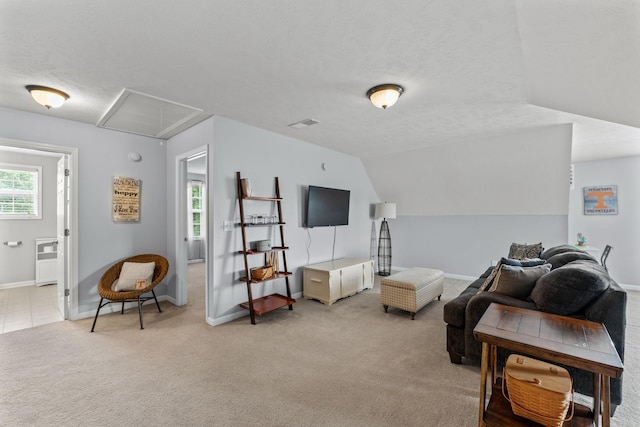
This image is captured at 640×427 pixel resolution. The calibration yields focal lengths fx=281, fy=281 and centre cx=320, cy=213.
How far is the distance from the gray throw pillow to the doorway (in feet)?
10.2

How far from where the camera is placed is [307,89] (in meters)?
2.72

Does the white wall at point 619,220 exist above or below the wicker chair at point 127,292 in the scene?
above

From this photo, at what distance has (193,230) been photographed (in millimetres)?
7887

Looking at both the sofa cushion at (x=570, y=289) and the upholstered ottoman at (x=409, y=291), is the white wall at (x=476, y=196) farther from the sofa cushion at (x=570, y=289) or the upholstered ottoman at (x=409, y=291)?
the sofa cushion at (x=570, y=289)

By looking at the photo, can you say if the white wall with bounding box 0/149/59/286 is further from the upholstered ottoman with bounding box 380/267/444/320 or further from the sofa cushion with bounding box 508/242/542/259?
the sofa cushion with bounding box 508/242/542/259

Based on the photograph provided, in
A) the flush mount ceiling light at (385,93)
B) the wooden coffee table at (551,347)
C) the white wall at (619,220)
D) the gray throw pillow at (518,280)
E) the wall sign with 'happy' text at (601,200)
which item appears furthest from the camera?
the wall sign with 'happy' text at (601,200)

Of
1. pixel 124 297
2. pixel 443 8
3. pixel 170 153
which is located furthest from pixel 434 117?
pixel 124 297

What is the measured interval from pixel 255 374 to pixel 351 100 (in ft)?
Result: 9.03

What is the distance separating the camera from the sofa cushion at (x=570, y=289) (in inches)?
74.6

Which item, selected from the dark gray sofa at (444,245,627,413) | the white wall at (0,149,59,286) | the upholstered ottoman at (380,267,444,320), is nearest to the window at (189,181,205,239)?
the white wall at (0,149,59,286)

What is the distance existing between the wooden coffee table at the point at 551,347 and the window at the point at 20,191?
23.4ft

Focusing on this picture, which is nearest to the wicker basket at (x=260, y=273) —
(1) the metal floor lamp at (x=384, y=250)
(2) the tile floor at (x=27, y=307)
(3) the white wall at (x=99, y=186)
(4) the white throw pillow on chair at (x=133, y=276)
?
(4) the white throw pillow on chair at (x=133, y=276)

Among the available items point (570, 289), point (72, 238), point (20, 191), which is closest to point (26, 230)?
point (20, 191)

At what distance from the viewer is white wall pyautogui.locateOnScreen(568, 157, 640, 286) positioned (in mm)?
4852
